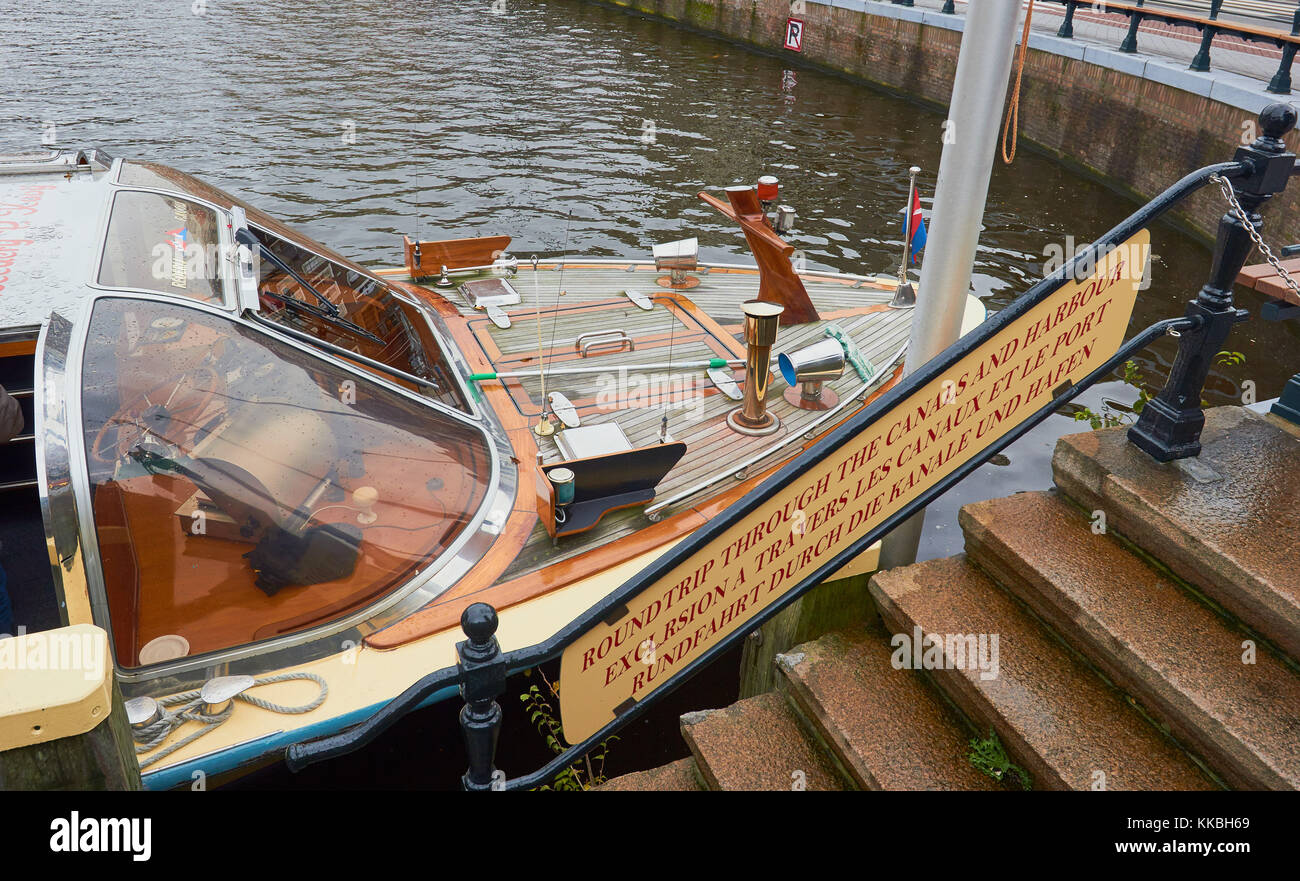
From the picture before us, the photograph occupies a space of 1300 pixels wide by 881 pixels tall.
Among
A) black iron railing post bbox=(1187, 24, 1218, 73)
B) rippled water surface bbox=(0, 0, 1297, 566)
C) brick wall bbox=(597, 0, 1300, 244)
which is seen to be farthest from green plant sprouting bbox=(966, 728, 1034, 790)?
black iron railing post bbox=(1187, 24, 1218, 73)

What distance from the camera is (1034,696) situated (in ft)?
8.53

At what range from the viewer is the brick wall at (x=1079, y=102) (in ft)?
39.8

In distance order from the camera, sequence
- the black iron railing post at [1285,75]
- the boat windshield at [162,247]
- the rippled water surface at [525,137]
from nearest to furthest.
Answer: the boat windshield at [162,247] < the black iron railing post at [1285,75] < the rippled water surface at [525,137]

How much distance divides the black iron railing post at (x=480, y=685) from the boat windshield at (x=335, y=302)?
8.69ft

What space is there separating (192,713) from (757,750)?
Result: 2.08 m

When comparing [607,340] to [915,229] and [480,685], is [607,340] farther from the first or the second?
[480,685]

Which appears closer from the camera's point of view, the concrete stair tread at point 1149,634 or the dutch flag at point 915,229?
the concrete stair tread at point 1149,634

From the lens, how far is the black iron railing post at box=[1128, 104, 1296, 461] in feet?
8.92

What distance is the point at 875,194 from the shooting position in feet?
48.7

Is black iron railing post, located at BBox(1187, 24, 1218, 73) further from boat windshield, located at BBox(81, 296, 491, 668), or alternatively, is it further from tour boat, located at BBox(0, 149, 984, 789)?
boat windshield, located at BBox(81, 296, 491, 668)

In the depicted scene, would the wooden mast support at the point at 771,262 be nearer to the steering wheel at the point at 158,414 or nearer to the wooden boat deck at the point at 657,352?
the wooden boat deck at the point at 657,352

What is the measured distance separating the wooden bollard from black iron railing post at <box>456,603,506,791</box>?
76cm

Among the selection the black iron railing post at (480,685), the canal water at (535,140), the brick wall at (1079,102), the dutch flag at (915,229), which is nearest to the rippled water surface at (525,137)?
the canal water at (535,140)
